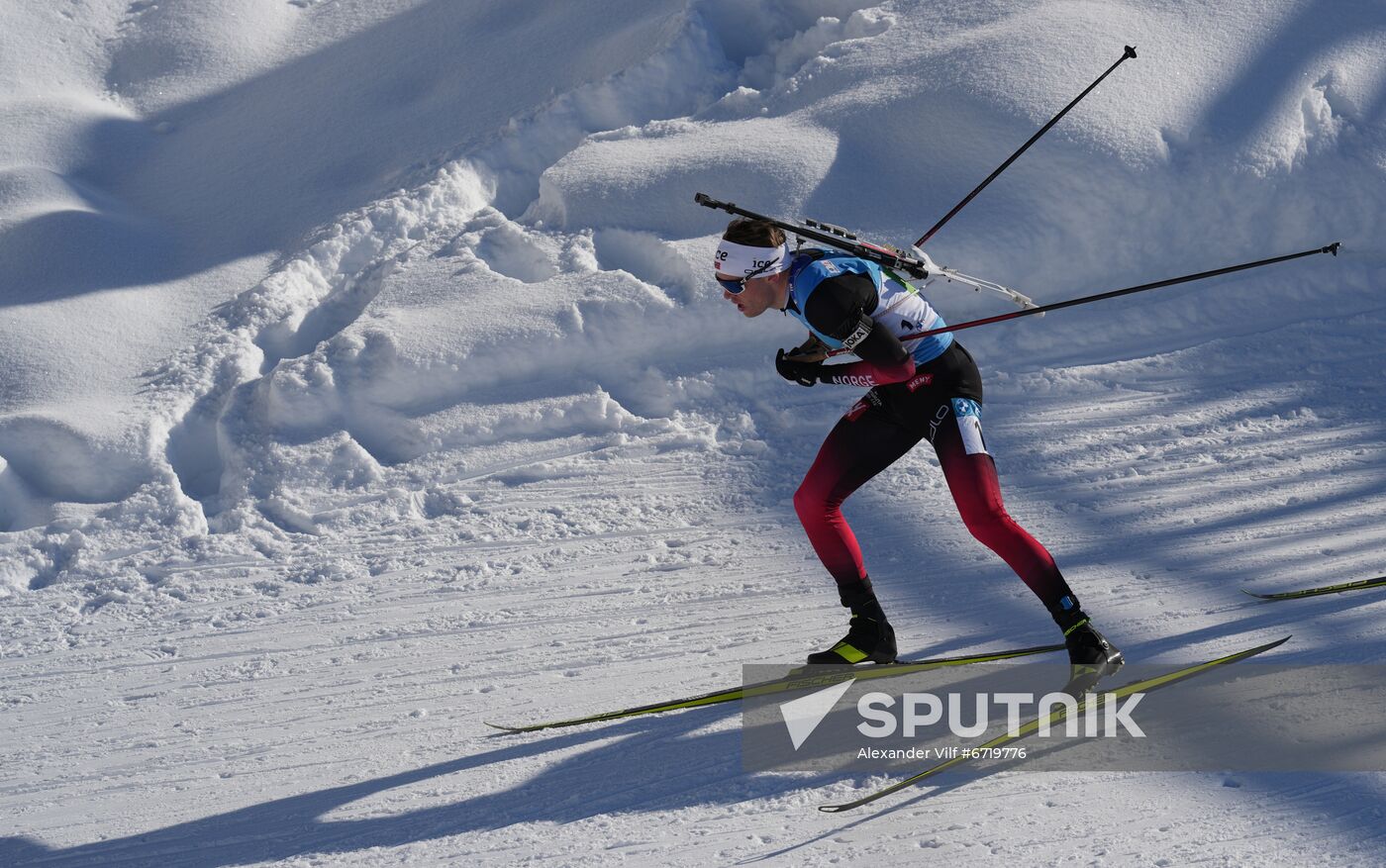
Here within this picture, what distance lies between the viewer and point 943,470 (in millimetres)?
3844

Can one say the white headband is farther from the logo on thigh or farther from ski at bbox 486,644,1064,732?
ski at bbox 486,644,1064,732

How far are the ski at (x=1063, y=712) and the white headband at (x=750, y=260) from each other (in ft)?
4.89

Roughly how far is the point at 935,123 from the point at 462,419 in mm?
3280

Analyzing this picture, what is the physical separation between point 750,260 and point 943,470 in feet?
→ 2.98

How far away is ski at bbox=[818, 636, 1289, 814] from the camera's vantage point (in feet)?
10.7

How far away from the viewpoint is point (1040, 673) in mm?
3896

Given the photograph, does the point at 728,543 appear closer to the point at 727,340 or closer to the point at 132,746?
the point at 727,340

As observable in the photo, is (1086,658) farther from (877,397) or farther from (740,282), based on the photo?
(740,282)

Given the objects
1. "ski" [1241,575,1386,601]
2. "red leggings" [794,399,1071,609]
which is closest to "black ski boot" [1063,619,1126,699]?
"red leggings" [794,399,1071,609]

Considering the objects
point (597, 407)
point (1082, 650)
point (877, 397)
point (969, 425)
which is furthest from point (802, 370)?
point (597, 407)

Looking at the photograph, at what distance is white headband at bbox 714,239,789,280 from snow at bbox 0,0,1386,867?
1.35 meters

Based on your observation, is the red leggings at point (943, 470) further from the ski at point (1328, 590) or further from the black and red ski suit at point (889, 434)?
the ski at point (1328, 590)

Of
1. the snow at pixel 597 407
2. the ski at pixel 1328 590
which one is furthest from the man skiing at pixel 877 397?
the ski at pixel 1328 590

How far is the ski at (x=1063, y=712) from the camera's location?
328 cm
